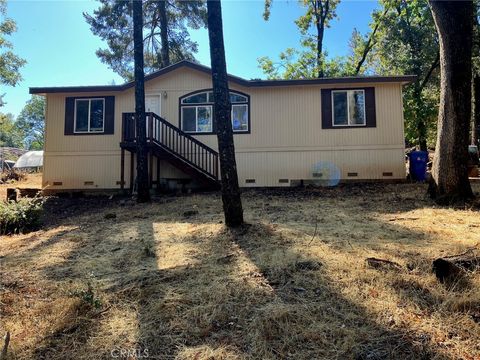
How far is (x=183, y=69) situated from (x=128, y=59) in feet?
27.2

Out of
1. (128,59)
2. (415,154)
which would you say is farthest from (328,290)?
(128,59)

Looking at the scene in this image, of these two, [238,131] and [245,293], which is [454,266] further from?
[238,131]

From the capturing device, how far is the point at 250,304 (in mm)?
3168

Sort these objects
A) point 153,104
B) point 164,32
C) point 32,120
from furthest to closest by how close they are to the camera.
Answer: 1. point 32,120
2. point 164,32
3. point 153,104

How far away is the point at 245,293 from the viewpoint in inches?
133

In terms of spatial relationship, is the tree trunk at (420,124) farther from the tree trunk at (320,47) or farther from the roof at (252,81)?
the roof at (252,81)

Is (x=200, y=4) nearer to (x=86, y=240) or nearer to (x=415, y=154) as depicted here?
(x=415, y=154)

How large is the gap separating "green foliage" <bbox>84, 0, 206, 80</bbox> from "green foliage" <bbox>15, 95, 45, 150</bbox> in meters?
47.0

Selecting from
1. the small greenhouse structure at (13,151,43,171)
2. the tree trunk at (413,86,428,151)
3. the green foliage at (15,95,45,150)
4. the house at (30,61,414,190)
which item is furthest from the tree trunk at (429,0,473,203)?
the green foliage at (15,95,45,150)

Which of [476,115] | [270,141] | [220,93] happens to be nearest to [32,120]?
[270,141]

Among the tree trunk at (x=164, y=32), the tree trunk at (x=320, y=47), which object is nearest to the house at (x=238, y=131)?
the tree trunk at (x=164, y=32)

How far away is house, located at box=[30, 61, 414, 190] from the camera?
37.4 feet

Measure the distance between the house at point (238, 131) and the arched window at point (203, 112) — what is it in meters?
0.03

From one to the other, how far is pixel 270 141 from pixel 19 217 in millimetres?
7428
